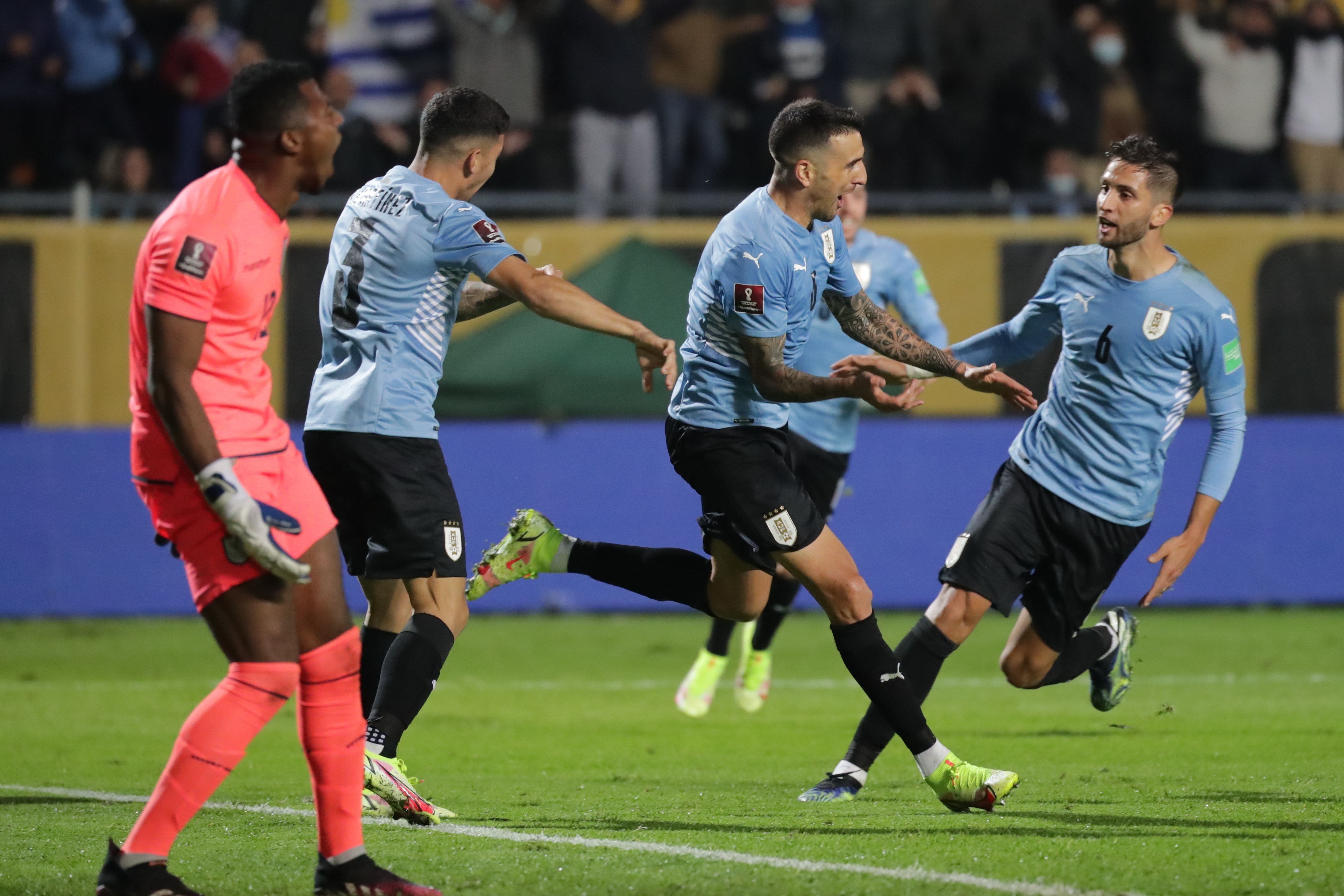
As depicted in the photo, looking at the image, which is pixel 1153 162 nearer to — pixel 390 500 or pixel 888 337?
pixel 888 337

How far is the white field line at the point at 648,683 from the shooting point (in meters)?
9.90

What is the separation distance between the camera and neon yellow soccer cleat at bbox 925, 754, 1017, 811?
5555 mm

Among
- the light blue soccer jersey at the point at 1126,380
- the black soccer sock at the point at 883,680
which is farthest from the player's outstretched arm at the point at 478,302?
the light blue soccer jersey at the point at 1126,380

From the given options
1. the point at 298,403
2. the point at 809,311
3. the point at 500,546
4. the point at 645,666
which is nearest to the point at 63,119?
the point at 298,403

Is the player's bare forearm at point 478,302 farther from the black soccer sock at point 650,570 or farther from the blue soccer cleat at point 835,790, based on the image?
the blue soccer cleat at point 835,790

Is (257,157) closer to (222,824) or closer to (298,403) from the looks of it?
(222,824)

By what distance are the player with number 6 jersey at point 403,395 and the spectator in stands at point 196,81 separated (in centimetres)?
961

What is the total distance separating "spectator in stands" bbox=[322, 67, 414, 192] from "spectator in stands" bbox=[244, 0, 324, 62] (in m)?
0.56

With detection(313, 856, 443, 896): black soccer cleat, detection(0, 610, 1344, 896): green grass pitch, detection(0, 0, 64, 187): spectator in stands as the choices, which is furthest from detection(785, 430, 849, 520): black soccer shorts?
detection(0, 0, 64, 187): spectator in stands

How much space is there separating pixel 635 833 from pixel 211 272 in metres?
2.23

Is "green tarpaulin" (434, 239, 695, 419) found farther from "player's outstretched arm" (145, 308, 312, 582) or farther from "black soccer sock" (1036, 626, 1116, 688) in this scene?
"player's outstretched arm" (145, 308, 312, 582)

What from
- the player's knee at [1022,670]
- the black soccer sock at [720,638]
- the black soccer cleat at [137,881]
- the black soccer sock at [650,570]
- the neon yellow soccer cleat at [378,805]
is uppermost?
the black soccer sock at [650,570]

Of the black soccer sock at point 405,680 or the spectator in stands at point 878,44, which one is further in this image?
the spectator in stands at point 878,44

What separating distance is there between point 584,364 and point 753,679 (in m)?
5.48
